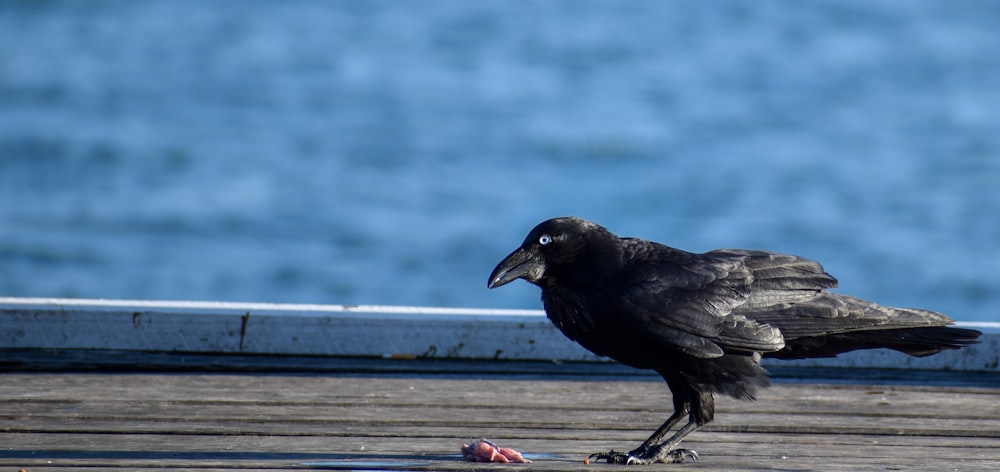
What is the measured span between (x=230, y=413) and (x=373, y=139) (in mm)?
21291

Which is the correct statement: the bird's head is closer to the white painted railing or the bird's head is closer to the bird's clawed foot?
the bird's clawed foot

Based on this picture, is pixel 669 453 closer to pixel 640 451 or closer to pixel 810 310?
pixel 640 451

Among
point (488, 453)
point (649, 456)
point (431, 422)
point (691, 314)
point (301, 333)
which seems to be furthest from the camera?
point (301, 333)

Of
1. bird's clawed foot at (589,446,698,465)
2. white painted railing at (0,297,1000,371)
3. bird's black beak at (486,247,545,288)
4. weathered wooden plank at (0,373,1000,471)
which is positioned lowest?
bird's clawed foot at (589,446,698,465)

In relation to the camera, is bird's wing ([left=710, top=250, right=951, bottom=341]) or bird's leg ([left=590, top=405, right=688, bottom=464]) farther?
bird's wing ([left=710, top=250, right=951, bottom=341])

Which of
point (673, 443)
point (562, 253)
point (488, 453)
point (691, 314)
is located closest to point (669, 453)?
point (673, 443)

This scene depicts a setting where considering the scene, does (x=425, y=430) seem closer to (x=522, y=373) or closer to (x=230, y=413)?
(x=230, y=413)

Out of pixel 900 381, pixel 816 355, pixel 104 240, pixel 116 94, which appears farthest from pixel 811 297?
pixel 116 94

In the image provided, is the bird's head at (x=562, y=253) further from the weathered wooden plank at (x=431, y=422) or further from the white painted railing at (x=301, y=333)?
the white painted railing at (x=301, y=333)

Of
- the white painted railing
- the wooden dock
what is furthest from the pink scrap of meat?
the white painted railing

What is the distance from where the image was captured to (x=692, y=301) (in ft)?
12.9

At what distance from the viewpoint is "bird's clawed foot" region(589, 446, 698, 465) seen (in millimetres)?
3623

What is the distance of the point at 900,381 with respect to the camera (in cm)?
488

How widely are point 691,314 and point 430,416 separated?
0.89 meters
